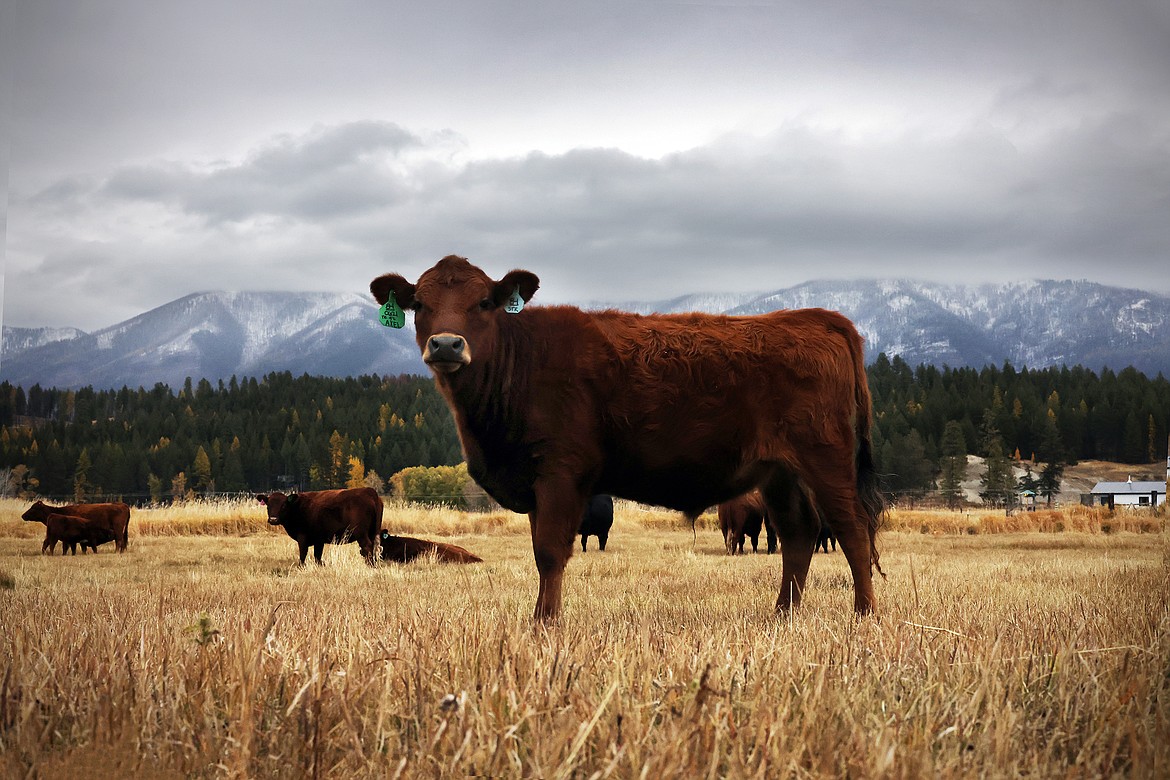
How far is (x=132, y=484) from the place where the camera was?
89188 millimetres

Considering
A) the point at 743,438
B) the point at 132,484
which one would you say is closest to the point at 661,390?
the point at 743,438

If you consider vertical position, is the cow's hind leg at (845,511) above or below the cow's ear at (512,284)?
below

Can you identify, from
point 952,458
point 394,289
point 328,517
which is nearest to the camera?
point 394,289

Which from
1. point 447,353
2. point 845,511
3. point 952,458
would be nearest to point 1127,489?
point 952,458

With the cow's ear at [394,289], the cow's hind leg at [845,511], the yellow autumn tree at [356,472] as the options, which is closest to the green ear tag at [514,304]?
the cow's ear at [394,289]

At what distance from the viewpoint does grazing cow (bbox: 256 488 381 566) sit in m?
13.0

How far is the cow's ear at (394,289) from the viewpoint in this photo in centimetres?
639

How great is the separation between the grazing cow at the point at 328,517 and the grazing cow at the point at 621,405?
7.27 meters

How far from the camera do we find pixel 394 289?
6.43 meters

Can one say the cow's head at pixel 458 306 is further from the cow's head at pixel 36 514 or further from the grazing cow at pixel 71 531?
the cow's head at pixel 36 514

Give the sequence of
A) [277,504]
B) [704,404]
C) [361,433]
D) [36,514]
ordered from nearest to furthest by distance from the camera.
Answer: [704,404], [277,504], [36,514], [361,433]

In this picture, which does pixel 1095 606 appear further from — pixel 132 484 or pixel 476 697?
pixel 132 484

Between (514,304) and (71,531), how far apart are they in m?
12.6

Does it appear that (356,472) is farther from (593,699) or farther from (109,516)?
(593,699)
